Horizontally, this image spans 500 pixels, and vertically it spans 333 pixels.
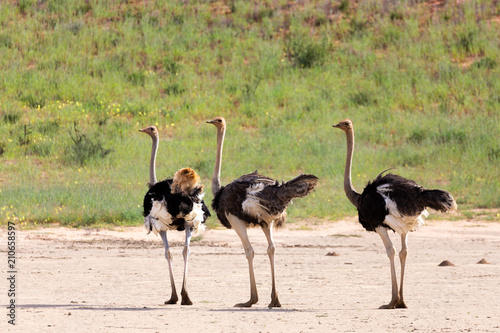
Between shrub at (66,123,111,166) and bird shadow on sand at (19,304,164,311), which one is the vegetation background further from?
bird shadow on sand at (19,304,164,311)

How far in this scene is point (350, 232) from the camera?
13.1m

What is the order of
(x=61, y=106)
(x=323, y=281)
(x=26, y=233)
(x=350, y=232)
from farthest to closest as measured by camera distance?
(x=61, y=106) → (x=350, y=232) → (x=26, y=233) → (x=323, y=281)

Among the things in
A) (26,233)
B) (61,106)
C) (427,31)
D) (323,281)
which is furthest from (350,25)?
(323,281)

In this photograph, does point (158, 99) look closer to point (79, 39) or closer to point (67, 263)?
point (79, 39)

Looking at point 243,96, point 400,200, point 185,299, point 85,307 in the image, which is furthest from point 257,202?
point 243,96

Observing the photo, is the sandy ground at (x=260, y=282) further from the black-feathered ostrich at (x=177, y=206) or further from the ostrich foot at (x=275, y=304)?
the black-feathered ostrich at (x=177, y=206)

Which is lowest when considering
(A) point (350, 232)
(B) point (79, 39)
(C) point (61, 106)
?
(A) point (350, 232)

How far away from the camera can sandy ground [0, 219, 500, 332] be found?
664cm

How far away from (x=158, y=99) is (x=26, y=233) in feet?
34.0

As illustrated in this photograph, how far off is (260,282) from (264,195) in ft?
6.10

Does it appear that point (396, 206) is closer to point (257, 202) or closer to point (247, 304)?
point (257, 202)

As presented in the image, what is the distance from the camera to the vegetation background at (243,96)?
628 inches

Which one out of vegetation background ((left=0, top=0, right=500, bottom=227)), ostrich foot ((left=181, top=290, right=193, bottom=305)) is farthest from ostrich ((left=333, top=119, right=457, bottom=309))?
vegetation background ((left=0, top=0, right=500, bottom=227))

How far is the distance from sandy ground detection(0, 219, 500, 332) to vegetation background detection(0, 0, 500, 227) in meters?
1.30
